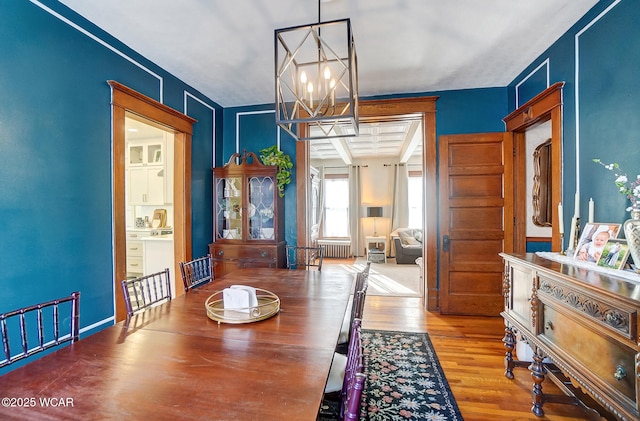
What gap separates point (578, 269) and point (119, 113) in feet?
11.7

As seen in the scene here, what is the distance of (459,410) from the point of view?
189 cm

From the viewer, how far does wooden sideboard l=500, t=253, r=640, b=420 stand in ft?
3.90

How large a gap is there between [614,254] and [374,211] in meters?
6.51

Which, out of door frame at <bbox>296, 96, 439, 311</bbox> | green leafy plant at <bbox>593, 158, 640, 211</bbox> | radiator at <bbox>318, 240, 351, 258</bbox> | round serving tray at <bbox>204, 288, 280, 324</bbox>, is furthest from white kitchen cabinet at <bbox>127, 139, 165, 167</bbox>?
green leafy plant at <bbox>593, 158, 640, 211</bbox>

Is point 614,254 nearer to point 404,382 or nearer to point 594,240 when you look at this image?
point 594,240

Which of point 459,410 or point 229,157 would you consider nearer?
point 459,410

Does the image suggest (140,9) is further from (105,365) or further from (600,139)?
(600,139)

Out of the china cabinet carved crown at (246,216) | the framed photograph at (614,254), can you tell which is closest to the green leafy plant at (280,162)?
the china cabinet carved crown at (246,216)

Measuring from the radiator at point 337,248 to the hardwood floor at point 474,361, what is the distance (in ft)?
13.0

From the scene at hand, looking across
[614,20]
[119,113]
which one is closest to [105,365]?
[119,113]

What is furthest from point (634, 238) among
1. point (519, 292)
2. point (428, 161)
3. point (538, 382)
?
point (428, 161)

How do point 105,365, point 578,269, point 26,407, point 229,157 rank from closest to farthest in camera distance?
point 26,407 → point 105,365 → point 578,269 → point 229,157

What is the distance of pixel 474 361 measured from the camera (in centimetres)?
251

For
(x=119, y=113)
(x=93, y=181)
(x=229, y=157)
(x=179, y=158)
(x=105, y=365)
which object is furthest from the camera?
(x=229, y=157)
